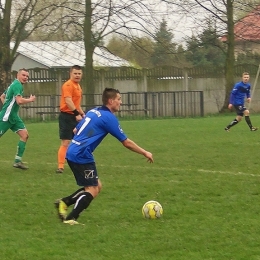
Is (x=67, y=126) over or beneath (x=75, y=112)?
beneath

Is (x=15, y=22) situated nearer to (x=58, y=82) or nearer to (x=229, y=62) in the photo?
(x=58, y=82)

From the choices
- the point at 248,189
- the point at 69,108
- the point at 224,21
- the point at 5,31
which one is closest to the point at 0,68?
the point at 5,31

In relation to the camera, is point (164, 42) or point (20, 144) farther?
point (164, 42)

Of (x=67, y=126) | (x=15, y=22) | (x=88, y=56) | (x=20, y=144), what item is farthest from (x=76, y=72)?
(x=15, y=22)

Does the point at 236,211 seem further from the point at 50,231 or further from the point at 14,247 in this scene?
the point at 14,247

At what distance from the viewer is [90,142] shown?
718cm

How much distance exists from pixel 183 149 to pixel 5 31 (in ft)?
63.0

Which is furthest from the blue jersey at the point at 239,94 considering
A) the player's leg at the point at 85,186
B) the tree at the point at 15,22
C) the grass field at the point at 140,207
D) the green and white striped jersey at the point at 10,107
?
the tree at the point at 15,22

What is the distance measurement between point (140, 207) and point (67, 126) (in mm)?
3769

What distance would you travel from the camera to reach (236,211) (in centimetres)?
770

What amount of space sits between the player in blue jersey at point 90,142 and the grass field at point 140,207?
0.30m

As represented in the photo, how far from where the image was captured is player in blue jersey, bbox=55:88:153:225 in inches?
280

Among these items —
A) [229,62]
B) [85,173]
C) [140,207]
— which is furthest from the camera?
[229,62]

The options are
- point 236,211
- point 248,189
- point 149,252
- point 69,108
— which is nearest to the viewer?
point 149,252
